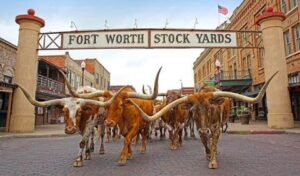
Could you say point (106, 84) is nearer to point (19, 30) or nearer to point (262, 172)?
point (19, 30)

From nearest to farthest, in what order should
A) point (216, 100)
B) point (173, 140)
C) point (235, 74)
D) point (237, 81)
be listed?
point (216, 100) → point (173, 140) → point (237, 81) → point (235, 74)

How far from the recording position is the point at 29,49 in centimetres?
1695

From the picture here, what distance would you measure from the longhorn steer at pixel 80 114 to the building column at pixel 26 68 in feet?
34.9

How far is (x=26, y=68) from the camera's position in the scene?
16797 millimetres

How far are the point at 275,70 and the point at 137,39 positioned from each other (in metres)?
8.56

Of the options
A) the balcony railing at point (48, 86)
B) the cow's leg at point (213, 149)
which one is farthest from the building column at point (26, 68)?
the cow's leg at point (213, 149)

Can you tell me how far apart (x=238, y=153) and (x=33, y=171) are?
17.5ft

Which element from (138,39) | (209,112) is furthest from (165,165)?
(138,39)

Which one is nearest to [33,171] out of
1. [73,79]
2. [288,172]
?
[288,172]

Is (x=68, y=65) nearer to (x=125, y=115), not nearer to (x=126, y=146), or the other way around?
(x=125, y=115)

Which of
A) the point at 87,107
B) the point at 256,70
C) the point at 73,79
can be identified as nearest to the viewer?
the point at 87,107

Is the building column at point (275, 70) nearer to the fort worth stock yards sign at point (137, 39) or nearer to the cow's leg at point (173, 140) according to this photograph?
the fort worth stock yards sign at point (137, 39)

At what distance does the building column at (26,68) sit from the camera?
16.3 m

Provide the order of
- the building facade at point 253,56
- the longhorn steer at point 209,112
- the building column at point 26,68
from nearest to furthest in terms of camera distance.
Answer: the longhorn steer at point 209,112 < the building column at point 26,68 < the building facade at point 253,56
